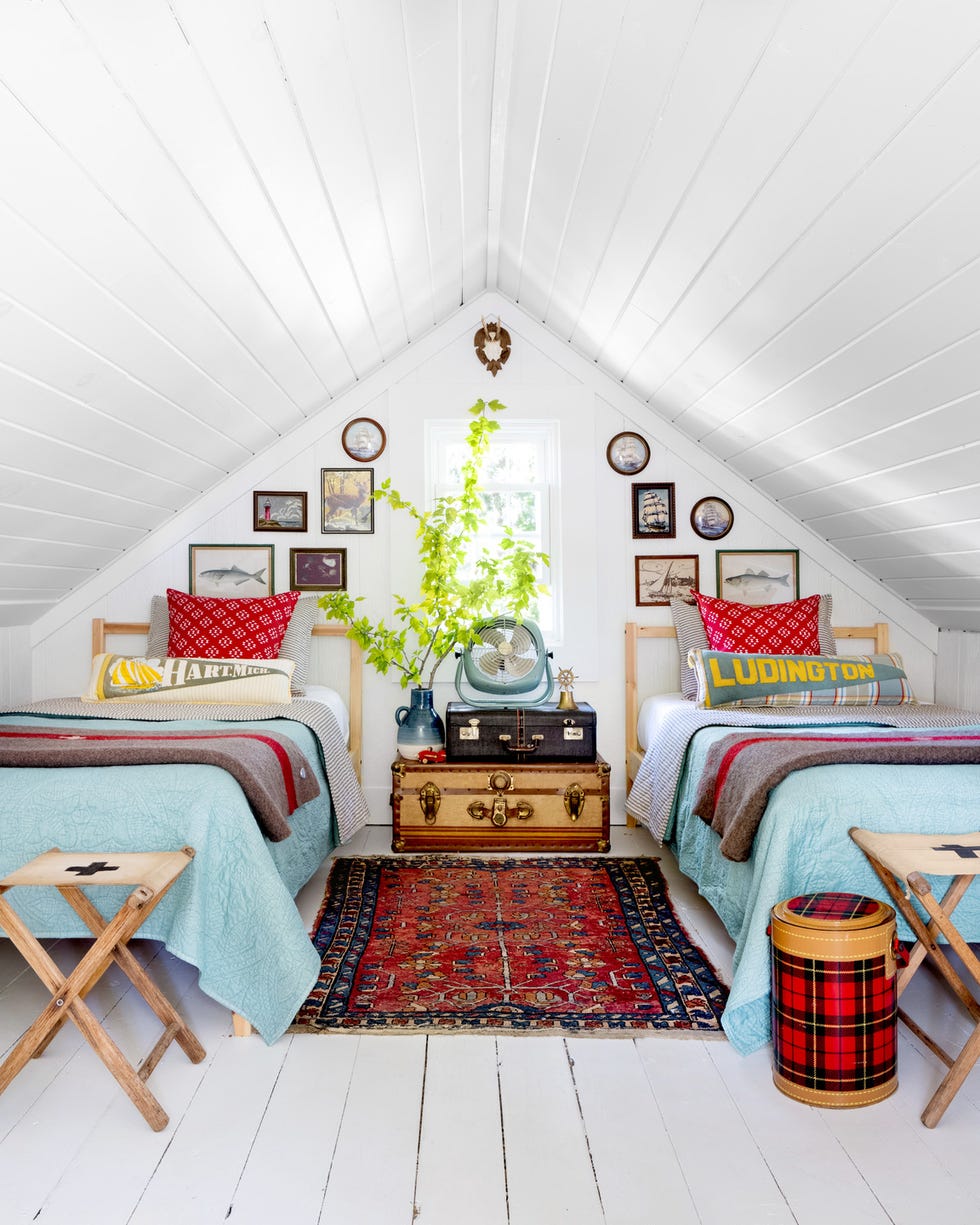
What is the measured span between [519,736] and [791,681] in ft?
3.51

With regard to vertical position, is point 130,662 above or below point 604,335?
below

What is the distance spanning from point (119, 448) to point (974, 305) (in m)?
2.52

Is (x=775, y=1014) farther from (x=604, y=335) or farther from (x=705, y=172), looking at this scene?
(x=604, y=335)

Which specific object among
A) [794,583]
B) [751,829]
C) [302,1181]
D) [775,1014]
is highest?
[794,583]

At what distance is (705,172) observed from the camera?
229 centimetres

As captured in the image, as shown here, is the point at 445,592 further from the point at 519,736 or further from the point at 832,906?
the point at 832,906

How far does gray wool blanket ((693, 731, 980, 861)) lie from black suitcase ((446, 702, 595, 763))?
3.01 ft

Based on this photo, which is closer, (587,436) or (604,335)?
(604,335)

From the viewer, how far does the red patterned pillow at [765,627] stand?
12.6 ft

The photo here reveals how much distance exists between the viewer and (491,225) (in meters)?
3.60

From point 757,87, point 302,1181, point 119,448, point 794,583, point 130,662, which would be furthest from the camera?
point 794,583

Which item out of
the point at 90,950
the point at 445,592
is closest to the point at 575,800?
the point at 445,592

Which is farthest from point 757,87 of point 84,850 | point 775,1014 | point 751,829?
point 84,850

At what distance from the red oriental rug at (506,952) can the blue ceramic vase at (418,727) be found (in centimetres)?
47
